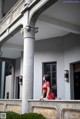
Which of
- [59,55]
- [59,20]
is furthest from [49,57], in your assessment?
[59,20]

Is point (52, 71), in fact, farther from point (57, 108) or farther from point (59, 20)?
point (57, 108)

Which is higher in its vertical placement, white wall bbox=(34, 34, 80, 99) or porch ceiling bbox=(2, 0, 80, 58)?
porch ceiling bbox=(2, 0, 80, 58)


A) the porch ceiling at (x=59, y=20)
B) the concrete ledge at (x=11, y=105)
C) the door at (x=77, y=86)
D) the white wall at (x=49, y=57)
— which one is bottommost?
the concrete ledge at (x=11, y=105)

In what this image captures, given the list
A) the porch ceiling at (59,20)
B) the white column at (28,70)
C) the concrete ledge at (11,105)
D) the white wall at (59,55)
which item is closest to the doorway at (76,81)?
the white wall at (59,55)

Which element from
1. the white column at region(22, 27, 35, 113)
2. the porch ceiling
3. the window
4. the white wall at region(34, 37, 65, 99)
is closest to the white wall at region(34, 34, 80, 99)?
the white wall at region(34, 37, 65, 99)

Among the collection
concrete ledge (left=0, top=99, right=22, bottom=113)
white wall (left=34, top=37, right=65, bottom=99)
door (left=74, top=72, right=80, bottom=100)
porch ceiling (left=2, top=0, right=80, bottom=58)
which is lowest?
concrete ledge (left=0, top=99, right=22, bottom=113)

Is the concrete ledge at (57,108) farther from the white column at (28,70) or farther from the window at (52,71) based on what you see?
the window at (52,71)

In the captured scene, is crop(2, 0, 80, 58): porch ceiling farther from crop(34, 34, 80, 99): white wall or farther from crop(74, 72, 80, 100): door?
crop(74, 72, 80, 100): door

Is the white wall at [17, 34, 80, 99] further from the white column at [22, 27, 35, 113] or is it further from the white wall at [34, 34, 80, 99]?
the white column at [22, 27, 35, 113]

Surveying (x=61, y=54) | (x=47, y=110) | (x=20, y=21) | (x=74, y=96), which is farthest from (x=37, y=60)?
(x=47, y=110)

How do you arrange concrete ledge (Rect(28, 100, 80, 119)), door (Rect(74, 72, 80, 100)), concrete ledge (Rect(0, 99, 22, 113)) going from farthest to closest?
door (Rect(74, 72, 80, 100)) < concrete ledge (Rect(0, 99, 22, 113)) < concrete ledge (Rect(28, 100, 80, 119))

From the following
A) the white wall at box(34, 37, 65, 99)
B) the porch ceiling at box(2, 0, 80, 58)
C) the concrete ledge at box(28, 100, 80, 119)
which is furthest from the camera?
the white wall at box(34, 37, 65, 99)

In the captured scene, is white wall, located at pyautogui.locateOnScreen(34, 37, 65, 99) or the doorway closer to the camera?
the doorway

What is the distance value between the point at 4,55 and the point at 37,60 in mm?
5769
